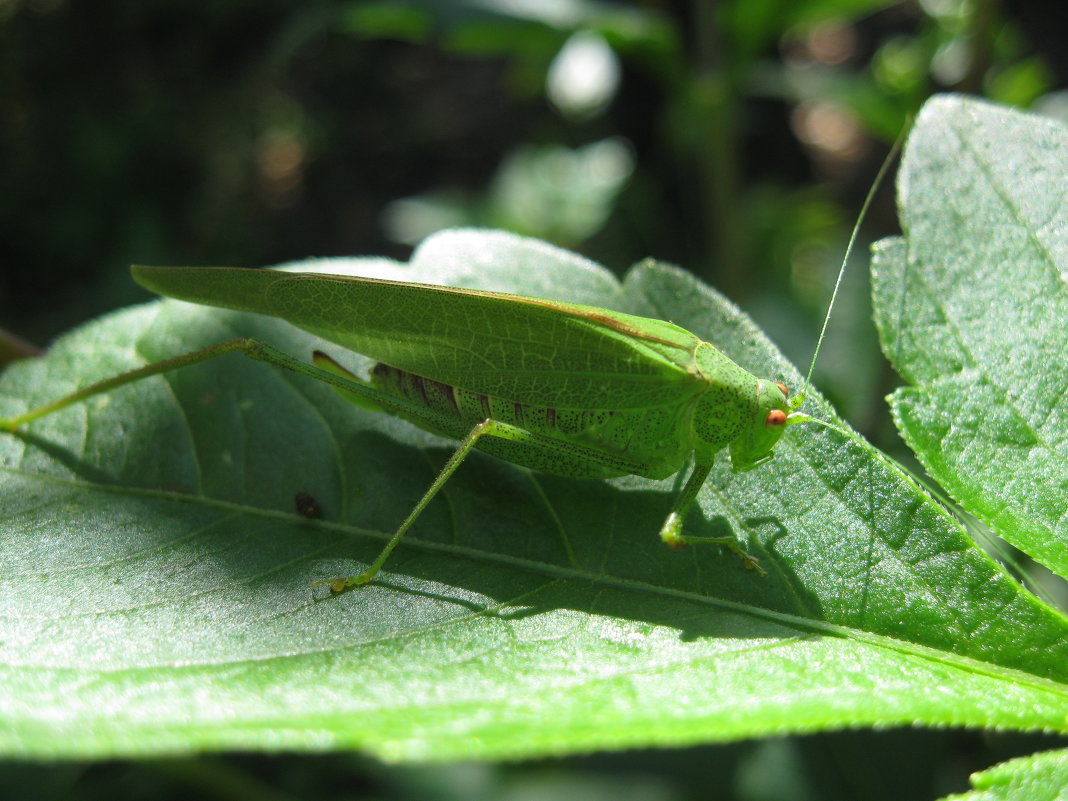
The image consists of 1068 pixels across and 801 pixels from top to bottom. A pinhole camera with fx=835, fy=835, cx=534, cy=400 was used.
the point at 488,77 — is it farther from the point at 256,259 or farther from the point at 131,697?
the point at 131,697

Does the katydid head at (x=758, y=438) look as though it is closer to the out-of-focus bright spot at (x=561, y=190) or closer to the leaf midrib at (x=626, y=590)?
the leaf midrib at (x=626, y=590)

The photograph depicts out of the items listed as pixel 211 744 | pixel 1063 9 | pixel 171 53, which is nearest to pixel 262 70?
pixel 171 53

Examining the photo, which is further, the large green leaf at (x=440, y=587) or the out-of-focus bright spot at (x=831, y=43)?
the out-of-focus bright spot at (x=831, y=43)

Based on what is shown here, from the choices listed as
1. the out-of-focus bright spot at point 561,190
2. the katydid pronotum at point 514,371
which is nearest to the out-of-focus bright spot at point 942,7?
the out-of-focus bright spot at point 561,190

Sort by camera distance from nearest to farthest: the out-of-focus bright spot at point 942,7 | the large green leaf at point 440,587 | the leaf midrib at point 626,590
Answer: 1. the large green leaf at point 440,587
2. the leaf midrib at point 626,590
3. the out-of-focus bright spot at point 942,7

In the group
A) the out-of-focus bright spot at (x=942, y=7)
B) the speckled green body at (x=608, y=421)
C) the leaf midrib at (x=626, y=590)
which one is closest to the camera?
the leaf midrib at (x=626, y=590)

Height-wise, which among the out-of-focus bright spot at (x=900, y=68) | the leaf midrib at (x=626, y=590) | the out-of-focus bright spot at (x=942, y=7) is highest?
the out-of-focus bright spot at (x=942, y=7)

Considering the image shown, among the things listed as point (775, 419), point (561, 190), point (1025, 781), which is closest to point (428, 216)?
point (561, 190)
